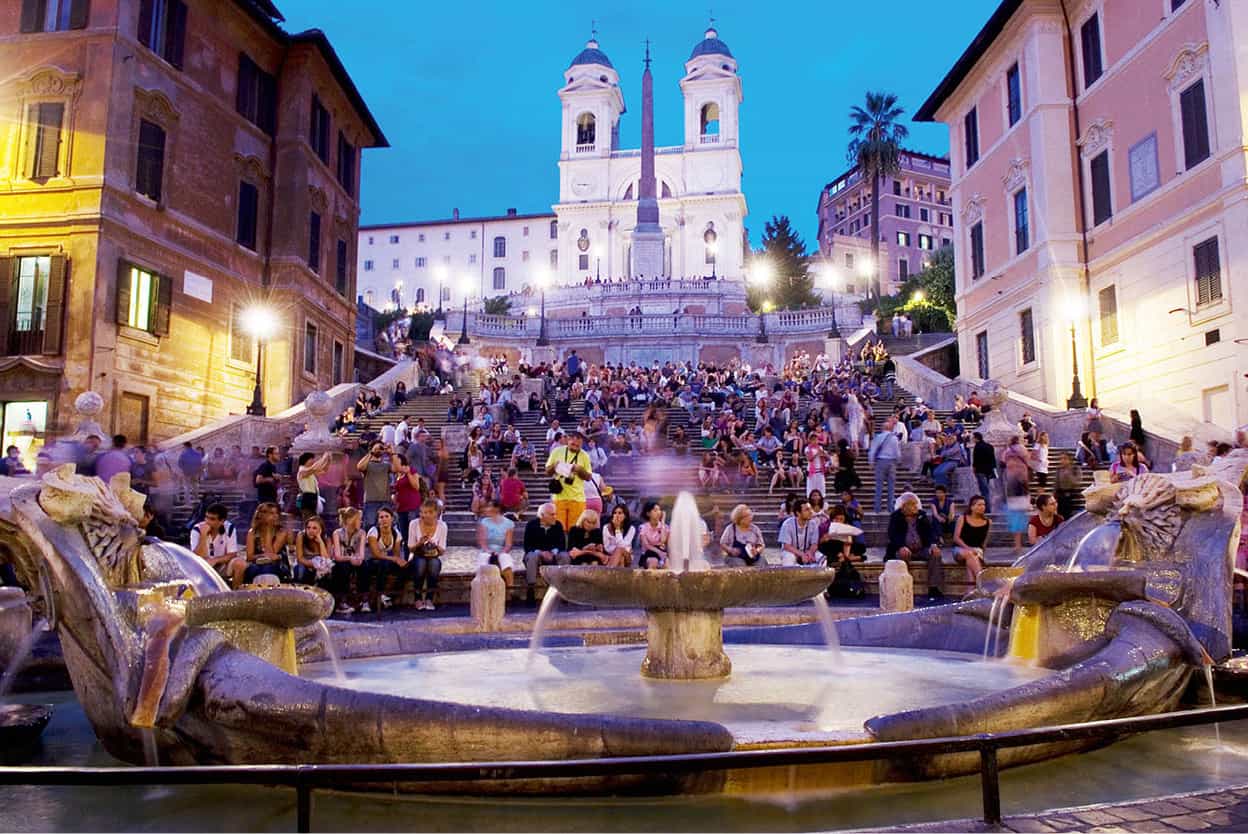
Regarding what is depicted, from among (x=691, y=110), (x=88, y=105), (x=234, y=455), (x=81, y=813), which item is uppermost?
(x=691, y=110)

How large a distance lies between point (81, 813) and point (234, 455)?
55.5ft

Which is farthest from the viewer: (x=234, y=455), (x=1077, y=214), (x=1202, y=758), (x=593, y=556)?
(x=1077, y=214)

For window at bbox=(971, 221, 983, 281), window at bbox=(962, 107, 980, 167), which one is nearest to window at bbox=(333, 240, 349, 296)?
window at bbox=(971, 221, 983, 281)

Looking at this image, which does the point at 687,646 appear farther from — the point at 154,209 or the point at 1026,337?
the point at 1026,337

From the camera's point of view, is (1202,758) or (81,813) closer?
(81,813)

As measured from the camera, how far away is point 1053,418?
21266 mm

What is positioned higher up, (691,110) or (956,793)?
(691,110)

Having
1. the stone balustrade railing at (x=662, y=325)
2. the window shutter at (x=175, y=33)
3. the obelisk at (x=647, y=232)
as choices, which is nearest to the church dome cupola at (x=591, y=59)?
the obelisk at (x=647, y=232)

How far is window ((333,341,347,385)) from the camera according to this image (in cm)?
3281

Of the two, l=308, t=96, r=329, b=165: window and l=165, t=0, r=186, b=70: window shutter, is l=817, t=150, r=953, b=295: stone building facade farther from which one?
l=165, t=0, r=186, b=70: window shutter

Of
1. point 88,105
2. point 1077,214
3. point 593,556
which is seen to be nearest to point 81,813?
point 593,556

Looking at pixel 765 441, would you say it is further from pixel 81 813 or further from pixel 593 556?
pixel 81 813

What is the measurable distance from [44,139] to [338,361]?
12.8 meters

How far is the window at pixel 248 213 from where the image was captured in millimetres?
27672
